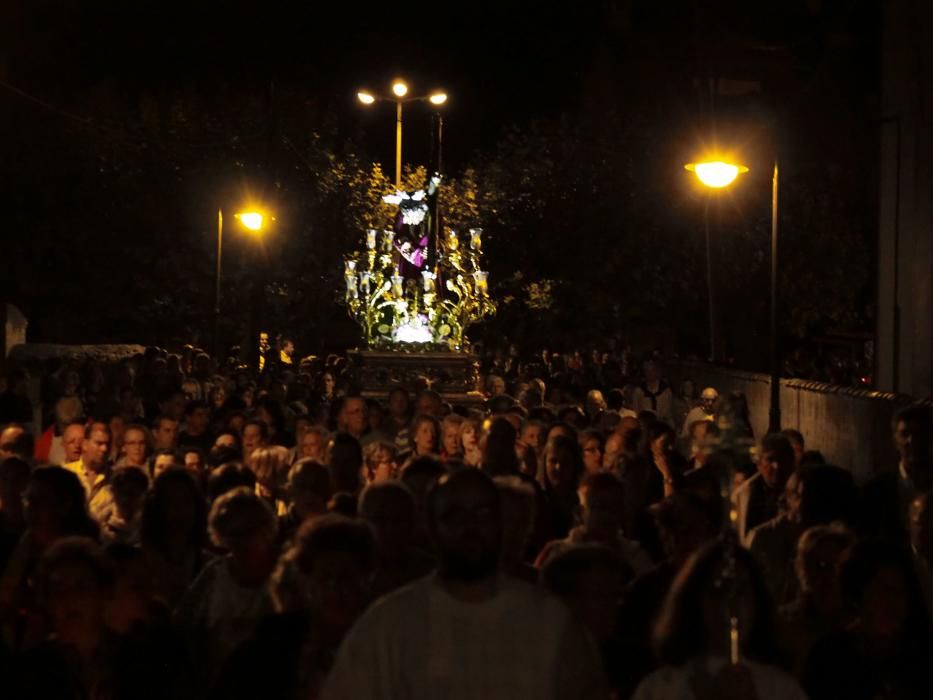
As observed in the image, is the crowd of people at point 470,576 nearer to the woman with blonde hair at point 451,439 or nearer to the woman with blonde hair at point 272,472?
the woman with blonde hair at point 272,472

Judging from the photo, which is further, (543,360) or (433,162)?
(543,360)

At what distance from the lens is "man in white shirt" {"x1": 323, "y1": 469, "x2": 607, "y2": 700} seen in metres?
4.44

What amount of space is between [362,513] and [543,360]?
104ft

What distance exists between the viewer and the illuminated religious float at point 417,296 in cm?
2956

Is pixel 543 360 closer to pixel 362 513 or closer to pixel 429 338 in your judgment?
pixel 429 338

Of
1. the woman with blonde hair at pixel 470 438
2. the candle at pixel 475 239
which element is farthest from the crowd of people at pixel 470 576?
the candle at pixel 475 239

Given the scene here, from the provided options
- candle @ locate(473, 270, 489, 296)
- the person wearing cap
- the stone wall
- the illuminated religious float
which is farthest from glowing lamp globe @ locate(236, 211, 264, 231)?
the person wearing cap

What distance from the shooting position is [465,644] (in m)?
4.47

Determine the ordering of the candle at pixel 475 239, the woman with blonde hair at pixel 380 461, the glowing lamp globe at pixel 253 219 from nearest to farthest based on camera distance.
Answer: the woman with blonde hair at pixel 380 461
the glowing lamp globe at pixel 253 219
the candle at pixel 475 239

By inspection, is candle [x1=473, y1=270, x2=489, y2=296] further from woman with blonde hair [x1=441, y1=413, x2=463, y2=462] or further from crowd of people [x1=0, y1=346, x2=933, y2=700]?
crowd of people [x1=0, y1=346, x2=933, y2=700]

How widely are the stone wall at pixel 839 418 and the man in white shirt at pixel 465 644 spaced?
10619 millimetres

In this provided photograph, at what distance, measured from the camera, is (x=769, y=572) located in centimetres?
790

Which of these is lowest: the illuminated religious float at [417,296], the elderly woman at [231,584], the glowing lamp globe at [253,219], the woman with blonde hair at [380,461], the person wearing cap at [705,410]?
the elderly woman at [231,584]

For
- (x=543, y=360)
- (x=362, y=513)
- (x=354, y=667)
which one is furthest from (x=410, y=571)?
(x=543, y=360)
